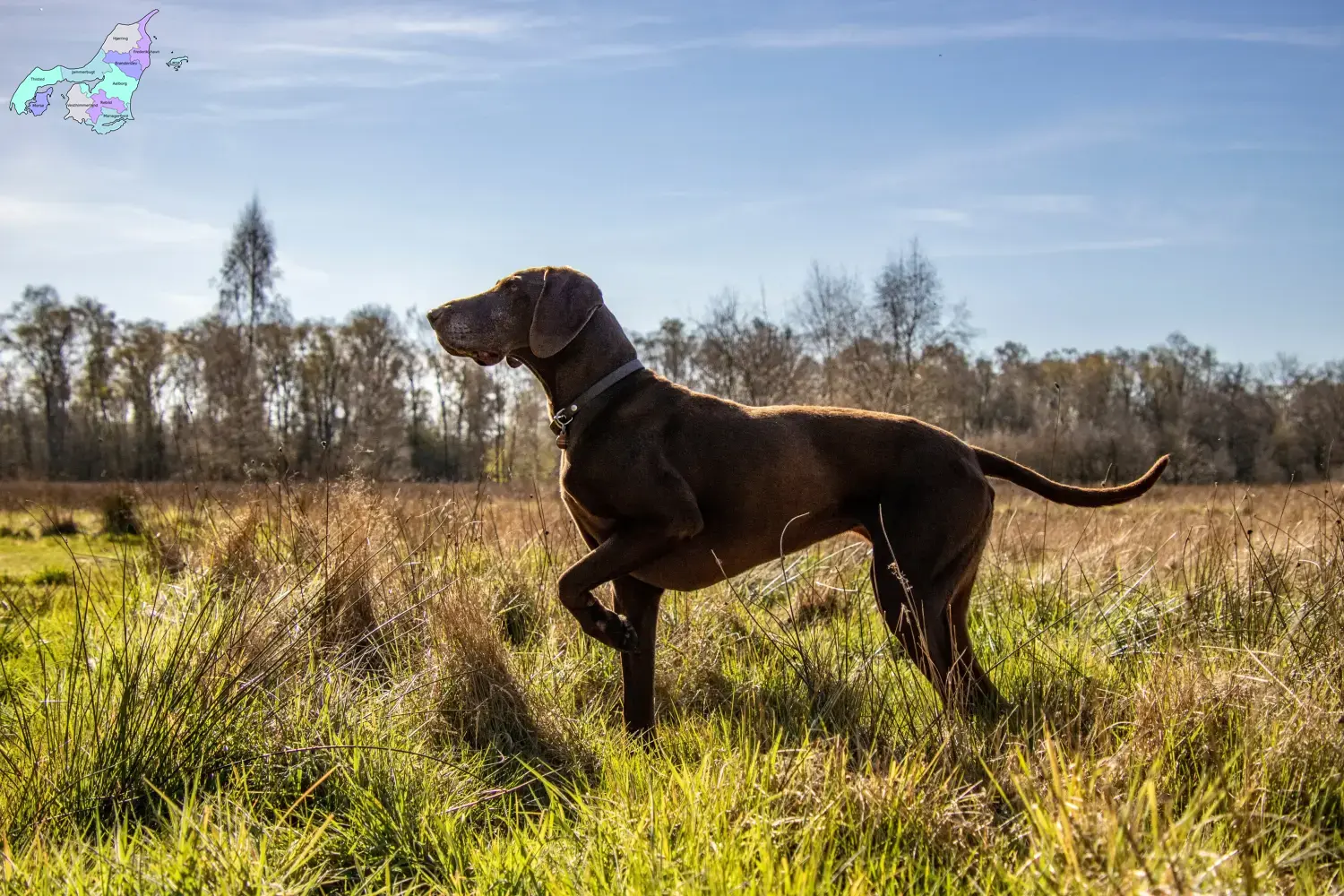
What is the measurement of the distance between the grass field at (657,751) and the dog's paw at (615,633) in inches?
13.8

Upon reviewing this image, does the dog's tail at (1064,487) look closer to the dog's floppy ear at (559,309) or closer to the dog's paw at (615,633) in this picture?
the dog's paw at (615,633)

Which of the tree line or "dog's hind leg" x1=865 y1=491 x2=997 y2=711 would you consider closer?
"dog's hind leg" x1=865 y1=491 x2=997 y2=711

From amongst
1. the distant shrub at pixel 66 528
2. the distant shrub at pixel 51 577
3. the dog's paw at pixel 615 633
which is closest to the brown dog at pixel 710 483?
the dog's paw at pixel 615 633

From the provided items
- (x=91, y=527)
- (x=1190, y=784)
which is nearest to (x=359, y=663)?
(x=1190, y=784)

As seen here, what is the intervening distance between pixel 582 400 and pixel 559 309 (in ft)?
1.25

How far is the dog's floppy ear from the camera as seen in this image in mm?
3764

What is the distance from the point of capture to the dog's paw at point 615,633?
3609 millimetres

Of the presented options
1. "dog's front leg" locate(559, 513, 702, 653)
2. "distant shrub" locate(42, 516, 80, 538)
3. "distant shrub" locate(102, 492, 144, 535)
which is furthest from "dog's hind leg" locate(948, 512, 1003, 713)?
"distant shrub" locate(102, 492, 144, 535)

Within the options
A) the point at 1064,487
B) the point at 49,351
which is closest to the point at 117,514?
the point at 1064,487

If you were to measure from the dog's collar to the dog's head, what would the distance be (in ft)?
0.71

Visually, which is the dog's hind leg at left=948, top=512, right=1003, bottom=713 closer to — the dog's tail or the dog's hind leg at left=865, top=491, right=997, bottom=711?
the dog's hind leg at left=865, top=491, right=997, bottom=711

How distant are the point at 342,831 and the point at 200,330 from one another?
138 ft

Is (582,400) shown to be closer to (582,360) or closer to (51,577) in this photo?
(582,360)

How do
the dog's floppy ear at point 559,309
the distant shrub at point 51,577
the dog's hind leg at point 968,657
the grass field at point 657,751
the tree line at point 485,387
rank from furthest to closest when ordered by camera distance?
the tree line at point 485,387
the distant shrub at point 51,577
the dog's floppy ear at point 559,309
the dog's hind leg at point 968,657
the grass field at point 657,751
